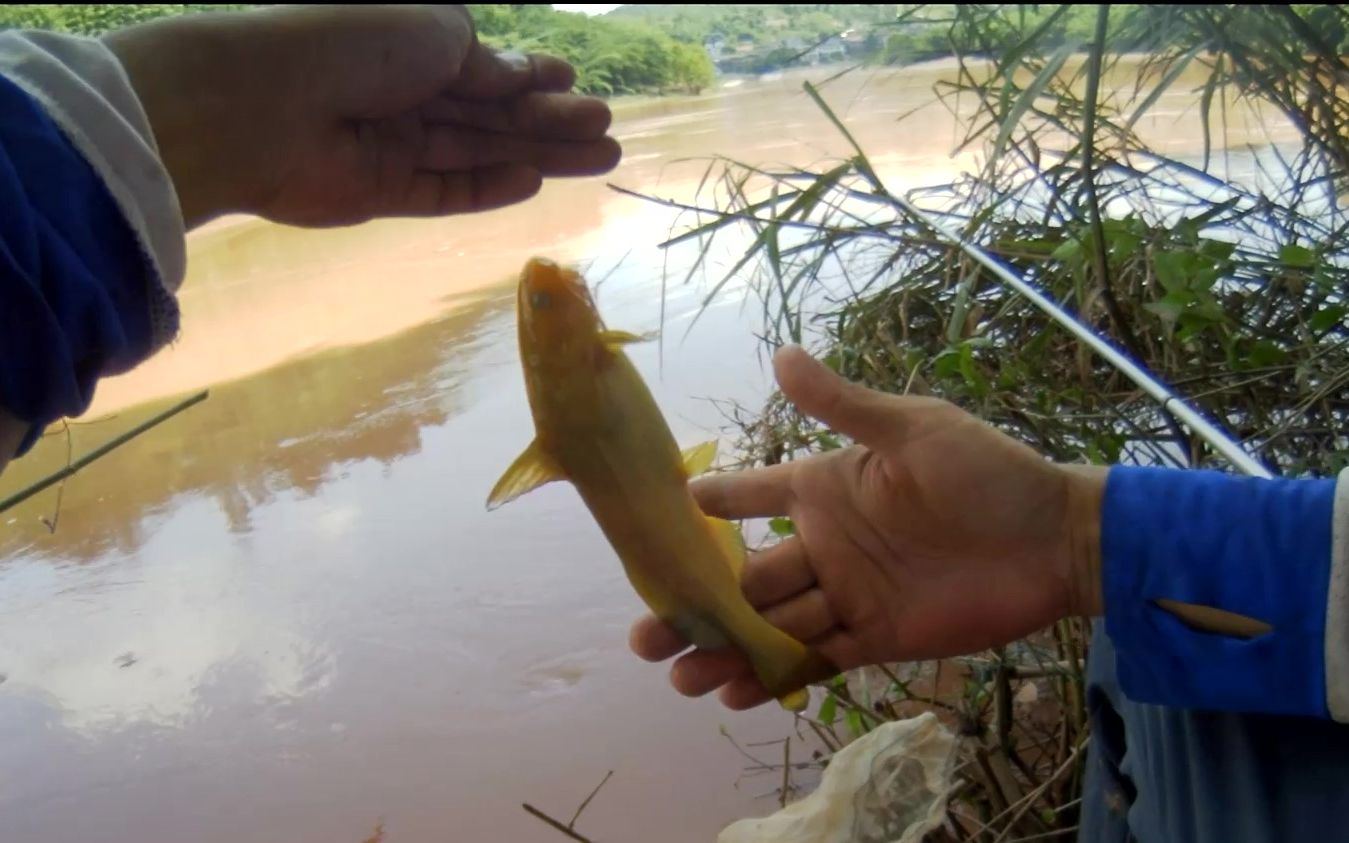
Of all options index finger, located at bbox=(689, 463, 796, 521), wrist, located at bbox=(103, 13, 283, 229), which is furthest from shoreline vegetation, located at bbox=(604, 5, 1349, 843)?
wrist, located at bbox=(103, 13, 283, 229)

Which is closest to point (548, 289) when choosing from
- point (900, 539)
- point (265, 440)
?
point (900, 539)

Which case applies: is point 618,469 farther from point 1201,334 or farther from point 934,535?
point 1201,334

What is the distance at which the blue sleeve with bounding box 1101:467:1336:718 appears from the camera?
1.74 ft

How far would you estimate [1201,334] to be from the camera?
921 mm

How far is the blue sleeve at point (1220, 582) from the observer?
529mm

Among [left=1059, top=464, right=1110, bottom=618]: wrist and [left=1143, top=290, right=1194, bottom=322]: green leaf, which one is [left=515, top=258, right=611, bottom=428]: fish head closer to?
[left=1059, top=464, right=1110, bottom=618]: wrist

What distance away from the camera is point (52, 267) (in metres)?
0.42

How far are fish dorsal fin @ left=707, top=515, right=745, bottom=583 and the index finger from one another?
0.06 meters

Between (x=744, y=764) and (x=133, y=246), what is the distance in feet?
2.33

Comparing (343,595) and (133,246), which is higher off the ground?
(133,246)

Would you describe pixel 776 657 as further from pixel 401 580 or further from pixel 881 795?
pixel 401 580

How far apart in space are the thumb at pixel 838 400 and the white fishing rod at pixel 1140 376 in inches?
8.4

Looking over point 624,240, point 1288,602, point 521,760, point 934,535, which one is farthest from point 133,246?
point 624,240

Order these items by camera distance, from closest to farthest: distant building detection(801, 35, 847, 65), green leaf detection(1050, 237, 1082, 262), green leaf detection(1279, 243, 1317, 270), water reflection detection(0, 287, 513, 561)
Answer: distant building detection(801, 35, 847, 65), green leaf detection(1279, 243, 1317, 270), green leaf detection(1050, 237, 1082, 262), water reflection detection(0, 287, 513, 561)
